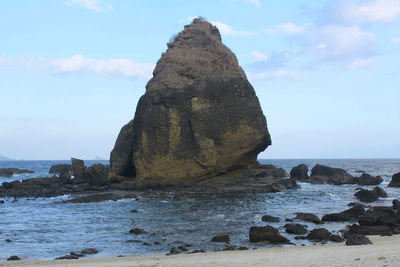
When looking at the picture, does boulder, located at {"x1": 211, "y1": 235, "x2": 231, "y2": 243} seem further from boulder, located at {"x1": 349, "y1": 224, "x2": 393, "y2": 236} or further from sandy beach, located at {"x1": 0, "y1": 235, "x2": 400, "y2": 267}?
boulder, located at {"x1": 349, "y1": 224, "x2": 393, "y2": 236}

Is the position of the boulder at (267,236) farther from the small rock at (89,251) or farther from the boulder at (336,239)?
the small rock at (89,251)

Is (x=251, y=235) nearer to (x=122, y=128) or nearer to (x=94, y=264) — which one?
(x=94, y=264)

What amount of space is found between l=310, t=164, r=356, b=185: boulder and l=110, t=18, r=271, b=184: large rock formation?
13.8m

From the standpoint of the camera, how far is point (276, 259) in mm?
13500

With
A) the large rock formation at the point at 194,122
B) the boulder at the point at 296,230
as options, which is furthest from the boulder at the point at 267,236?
the large rock formation at the point at 194,122

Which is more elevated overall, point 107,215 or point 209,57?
point 209,57

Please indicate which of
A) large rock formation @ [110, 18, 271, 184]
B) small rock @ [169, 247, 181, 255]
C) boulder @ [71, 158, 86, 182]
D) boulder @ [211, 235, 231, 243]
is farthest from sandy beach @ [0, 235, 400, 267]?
boulder @ [71, 158, 86, 182]

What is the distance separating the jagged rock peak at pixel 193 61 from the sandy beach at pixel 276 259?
33.0 m

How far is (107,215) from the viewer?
2817 centimetres

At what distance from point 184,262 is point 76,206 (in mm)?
21860

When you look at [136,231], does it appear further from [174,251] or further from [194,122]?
[194,122]

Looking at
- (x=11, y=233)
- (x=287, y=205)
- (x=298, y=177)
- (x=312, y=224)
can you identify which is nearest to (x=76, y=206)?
(x=11, y=233)

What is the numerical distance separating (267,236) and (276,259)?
5590mm

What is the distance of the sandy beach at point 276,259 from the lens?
12192mm
